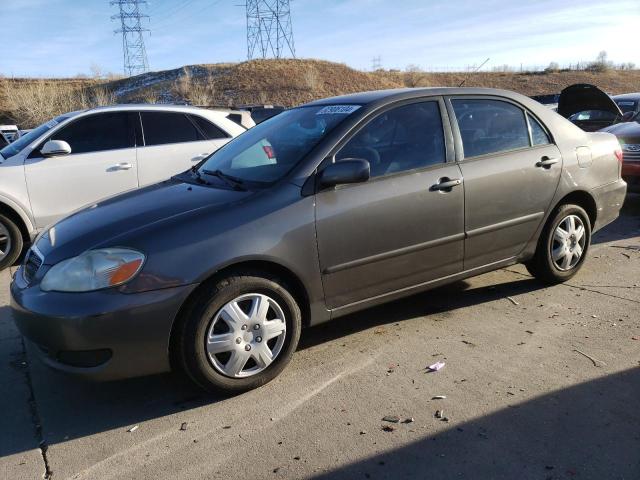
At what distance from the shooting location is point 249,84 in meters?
43.4

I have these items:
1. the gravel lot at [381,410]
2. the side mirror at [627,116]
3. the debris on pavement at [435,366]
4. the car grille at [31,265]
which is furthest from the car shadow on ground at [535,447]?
the side mirror at [627,116]

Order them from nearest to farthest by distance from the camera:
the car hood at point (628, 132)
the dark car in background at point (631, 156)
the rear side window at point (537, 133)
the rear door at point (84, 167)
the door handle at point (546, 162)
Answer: the door handle at point (546, 162) < the rear side window at point (537, 133) < the rear door at point (84, 167) < the dark car in background at point (631, 156) < the car hood at point (628, 132)

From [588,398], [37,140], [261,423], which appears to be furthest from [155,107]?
[588,398]

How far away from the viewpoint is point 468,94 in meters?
4.15

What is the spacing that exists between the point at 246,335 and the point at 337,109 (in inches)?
67.3

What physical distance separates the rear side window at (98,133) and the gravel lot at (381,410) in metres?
2.73

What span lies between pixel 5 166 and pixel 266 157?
3.60m

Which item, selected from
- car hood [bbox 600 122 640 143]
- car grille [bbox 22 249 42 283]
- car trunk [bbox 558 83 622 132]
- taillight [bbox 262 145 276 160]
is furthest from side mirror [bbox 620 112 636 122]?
car grille [bbox 22 249 42 283]

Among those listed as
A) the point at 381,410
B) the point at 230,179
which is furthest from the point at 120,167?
the point at 381,410

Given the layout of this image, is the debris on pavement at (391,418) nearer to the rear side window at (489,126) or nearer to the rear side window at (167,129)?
the rear side window at (489,126)

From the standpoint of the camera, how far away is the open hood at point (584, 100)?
8.93m

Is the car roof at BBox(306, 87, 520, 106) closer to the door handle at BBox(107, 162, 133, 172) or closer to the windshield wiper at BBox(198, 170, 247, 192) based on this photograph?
the windshield wiper at BBox(198, 170, 247, 192)

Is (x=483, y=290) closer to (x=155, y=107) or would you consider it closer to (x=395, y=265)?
(x=395, y=265)

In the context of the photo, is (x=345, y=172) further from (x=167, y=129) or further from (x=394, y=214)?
(x=167, y=129)
